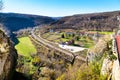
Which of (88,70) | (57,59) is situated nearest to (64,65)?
A: (57,59)

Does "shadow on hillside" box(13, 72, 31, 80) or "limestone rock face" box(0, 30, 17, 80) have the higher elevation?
"limestone rock face" box(0, 30, 17, 80)

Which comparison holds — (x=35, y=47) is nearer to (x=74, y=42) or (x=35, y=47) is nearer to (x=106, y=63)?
(x=74, y=42)

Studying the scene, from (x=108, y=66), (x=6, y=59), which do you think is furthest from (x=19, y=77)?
(x=108, y=66)

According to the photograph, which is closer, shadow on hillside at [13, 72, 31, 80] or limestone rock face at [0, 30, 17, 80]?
limestone rock face at [0, 30, 17, 80]

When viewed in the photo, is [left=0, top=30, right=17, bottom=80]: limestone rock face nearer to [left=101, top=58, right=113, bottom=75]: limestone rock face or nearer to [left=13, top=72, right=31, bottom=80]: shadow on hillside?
[left=13, top=72, right=31, bottom=80]: shadow on hillside

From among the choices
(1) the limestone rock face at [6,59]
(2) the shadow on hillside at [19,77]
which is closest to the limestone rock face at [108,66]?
(2) the shadow on hillside at [19,77]

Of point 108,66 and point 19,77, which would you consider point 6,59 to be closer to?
point 19,77

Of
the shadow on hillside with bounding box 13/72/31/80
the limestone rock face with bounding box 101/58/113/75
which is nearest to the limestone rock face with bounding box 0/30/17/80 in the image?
the shadow on hillside with bounding box 13/72/31/80

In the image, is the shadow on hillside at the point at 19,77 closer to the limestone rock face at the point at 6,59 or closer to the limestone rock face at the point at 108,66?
the limestone rock face at the point at 6,59
